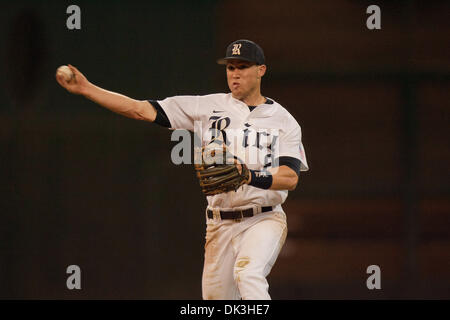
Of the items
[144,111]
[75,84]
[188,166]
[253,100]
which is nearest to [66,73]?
[75,84]

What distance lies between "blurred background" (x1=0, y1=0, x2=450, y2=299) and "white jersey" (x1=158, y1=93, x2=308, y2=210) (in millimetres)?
1571

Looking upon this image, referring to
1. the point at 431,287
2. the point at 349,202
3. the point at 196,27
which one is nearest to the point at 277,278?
the point at 349,202

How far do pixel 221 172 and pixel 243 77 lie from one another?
57 cm

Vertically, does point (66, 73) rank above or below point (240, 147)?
above

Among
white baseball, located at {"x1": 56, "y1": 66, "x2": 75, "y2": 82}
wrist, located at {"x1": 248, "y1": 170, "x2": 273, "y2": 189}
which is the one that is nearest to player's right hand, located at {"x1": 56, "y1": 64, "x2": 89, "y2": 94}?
white baseball, located at {"x1": 56, "y1": 66, "x2": 75, "y2": 82}

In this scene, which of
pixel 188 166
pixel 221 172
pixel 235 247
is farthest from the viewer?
pixel 188 166

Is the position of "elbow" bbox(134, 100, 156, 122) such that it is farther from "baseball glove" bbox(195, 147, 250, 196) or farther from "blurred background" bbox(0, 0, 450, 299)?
"blurred background" bbox(0, 0, 450, 299)

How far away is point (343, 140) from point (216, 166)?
220 cm

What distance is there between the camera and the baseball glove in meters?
3.15

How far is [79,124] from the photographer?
5.06m

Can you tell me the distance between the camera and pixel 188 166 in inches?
203

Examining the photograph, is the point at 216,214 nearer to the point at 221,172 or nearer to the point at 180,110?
the point at 221,172

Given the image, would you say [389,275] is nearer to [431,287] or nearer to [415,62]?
[431,287]

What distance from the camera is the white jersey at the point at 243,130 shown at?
11.3ft
